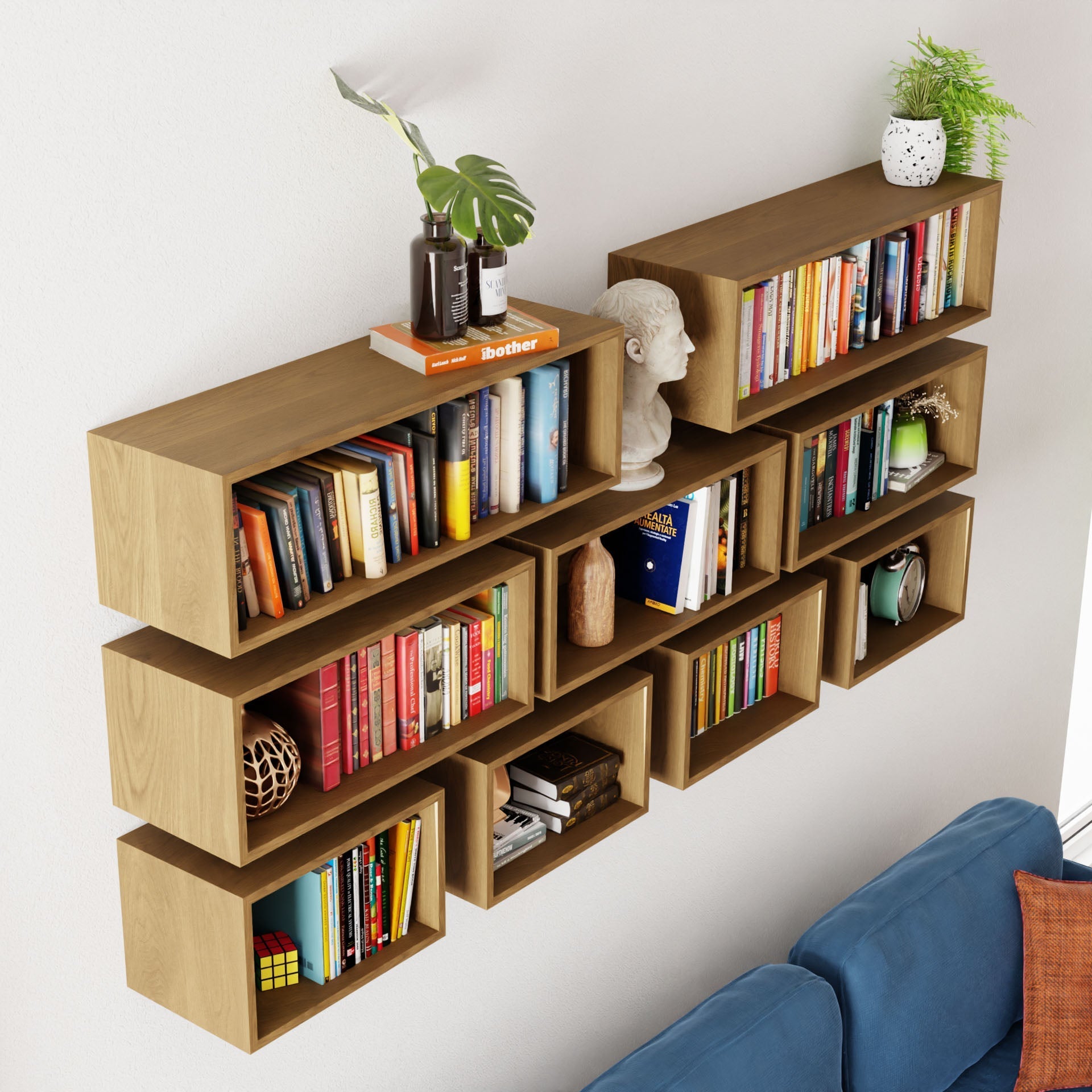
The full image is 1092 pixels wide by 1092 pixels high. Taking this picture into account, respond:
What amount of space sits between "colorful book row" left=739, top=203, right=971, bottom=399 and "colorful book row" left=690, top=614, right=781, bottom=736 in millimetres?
484

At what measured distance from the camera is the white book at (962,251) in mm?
2648

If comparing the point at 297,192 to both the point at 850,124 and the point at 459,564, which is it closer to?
the point at 459,564

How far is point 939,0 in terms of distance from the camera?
9.03ft

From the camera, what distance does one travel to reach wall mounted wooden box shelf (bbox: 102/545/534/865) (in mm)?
1688

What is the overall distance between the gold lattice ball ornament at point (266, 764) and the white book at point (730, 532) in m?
0.85

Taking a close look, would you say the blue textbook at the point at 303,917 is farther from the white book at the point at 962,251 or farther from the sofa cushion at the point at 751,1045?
the white book at the point at 962,251

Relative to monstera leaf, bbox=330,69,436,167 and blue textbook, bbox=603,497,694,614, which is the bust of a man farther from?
monstera leaf, bbox=330,69,436,167

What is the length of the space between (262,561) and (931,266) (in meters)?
1.50

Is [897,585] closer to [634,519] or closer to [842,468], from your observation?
[842,468]

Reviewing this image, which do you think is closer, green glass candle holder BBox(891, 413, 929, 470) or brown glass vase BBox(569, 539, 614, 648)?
brown glass vase BBox(569, 539, 614, 648)

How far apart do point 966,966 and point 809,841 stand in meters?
0.49

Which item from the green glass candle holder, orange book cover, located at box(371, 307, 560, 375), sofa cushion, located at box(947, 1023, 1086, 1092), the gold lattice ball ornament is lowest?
sofa cushion, located at box(947, 1023, 1086, 1092)

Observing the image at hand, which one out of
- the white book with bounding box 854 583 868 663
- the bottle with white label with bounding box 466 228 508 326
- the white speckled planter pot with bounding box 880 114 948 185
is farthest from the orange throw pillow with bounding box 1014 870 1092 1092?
the bottle with white label with bounding box 466 228 508 326

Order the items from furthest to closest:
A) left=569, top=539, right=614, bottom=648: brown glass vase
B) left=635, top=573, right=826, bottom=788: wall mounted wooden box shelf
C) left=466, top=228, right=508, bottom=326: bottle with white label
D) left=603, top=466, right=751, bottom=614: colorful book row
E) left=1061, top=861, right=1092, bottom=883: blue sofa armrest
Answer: left=1061, top=861, right=1092, bottom=883: blue sofa armrest < left=635, top=573, right=826, bottom=788: wall mounted wooden box shelf < left=603, top=466, right=751, bottom=614: colorful book row < left=569, top=539, right=614, bottom=648: brown glass vase < left=466, top=228, right=508, bottom=326: bottle with white label
